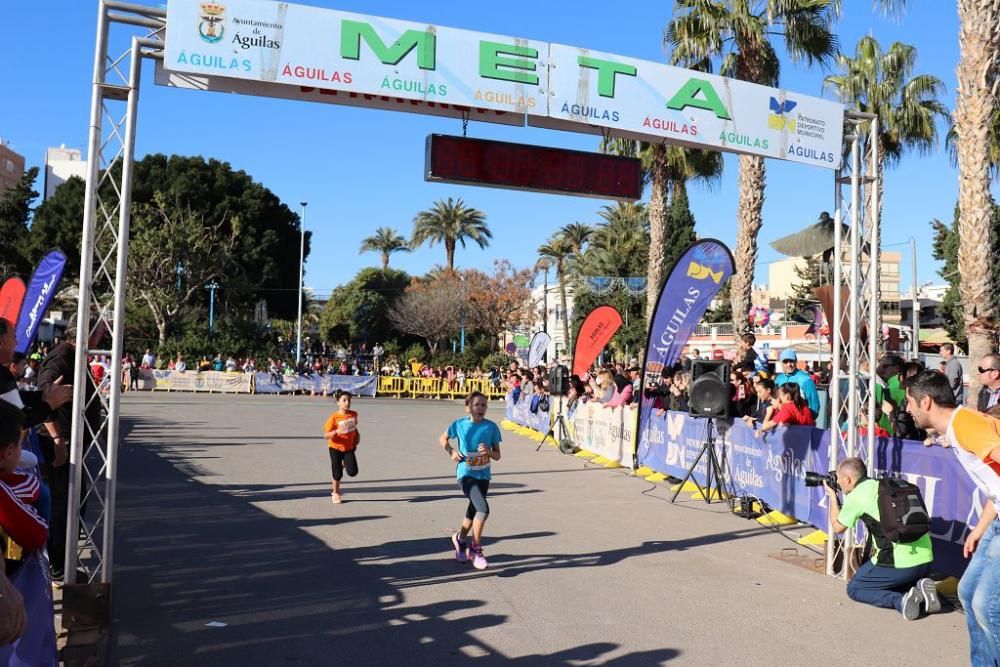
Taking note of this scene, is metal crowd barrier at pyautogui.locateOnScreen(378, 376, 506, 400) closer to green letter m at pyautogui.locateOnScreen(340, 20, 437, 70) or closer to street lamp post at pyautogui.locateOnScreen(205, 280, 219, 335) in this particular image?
street lamp post at pyautogui.locateOnScreen(205, 280, 219, 335)

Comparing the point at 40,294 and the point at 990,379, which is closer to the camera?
the point at 990,379

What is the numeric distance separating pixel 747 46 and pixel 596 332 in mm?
6767

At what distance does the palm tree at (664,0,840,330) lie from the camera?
17.5m

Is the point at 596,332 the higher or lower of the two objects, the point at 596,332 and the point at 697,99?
the lower

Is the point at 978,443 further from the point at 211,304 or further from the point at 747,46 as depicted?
the point at 211,304

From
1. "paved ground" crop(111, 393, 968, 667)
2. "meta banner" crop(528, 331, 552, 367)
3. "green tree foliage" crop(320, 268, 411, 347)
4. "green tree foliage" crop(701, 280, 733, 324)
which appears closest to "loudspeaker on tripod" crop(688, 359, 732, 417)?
"paved ground" crop(111, 393, 968, 667)

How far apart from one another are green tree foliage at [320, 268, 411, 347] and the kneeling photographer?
56753 mm

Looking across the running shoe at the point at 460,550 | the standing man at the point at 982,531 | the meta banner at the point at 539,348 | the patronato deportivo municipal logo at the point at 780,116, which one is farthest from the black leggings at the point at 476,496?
Result: the meta banner at the point at 539,348

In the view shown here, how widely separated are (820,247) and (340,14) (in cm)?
1195

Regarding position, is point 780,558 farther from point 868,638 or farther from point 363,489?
point 363,489

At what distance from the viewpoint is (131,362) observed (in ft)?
123

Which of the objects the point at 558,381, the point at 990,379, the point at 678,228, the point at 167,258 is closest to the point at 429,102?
the point at 990,379

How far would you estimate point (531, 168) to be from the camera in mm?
7898

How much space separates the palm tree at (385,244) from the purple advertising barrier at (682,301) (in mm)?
56927
